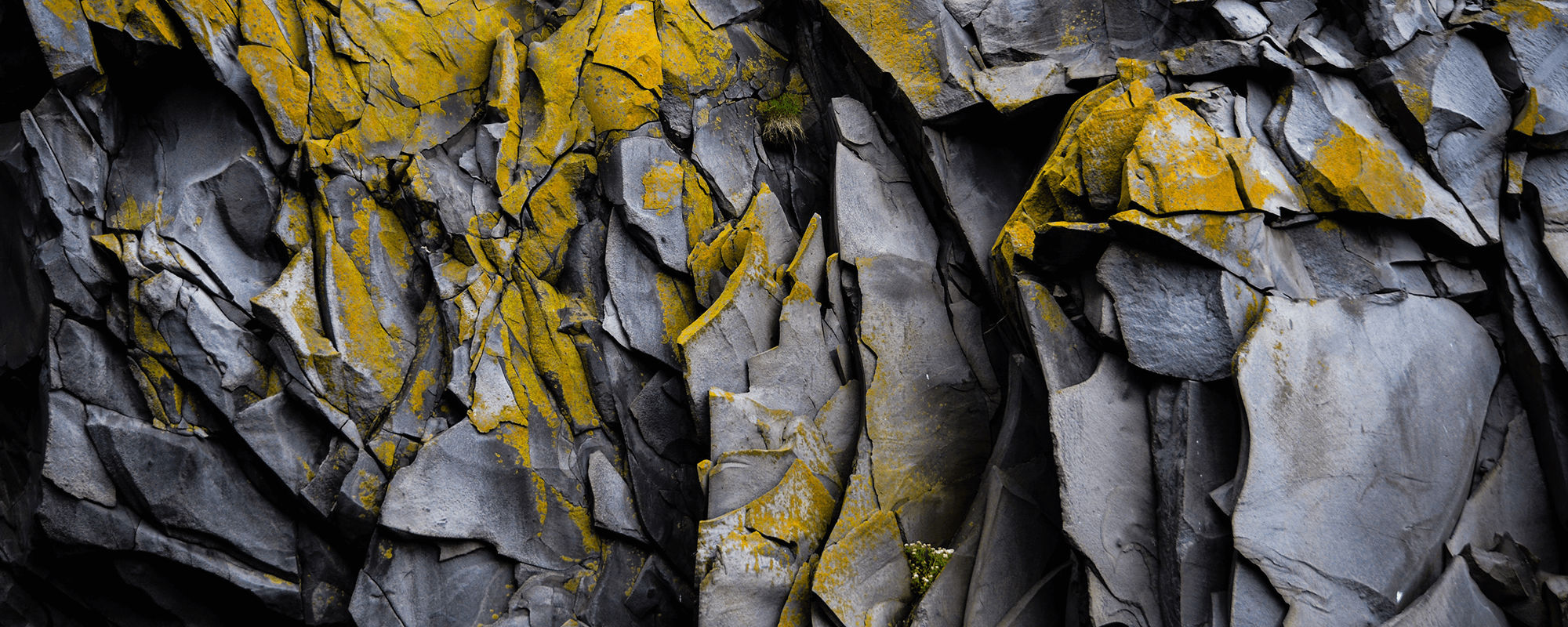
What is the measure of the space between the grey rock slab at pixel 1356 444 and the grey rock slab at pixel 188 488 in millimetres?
11574

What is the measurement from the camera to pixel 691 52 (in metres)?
13.1

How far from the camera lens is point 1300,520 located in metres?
6.75

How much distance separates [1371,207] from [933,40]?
563cm

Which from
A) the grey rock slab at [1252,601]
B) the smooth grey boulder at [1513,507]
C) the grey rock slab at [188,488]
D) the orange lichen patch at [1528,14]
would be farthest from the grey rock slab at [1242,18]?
the grey rock slab at [188,488]

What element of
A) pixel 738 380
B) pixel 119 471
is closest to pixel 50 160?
pixel 119 471

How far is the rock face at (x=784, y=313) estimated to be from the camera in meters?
7.25

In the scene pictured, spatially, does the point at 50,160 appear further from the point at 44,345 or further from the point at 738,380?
the point at 738,380

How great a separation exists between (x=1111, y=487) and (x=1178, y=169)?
315 centimetres

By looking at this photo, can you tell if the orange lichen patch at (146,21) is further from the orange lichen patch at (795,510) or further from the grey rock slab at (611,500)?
the orange lichen patch at (795,510)

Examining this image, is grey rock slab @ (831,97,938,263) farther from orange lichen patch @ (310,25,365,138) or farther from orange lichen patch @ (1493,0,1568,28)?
orange lichen patch @ (310,25,365,138)

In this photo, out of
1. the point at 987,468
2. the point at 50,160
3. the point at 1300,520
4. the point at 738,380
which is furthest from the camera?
the point at 50,160

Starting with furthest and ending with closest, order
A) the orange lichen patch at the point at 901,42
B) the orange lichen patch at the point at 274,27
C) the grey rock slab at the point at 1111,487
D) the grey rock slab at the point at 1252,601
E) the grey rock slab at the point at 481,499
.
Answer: the orange lichen patch at the point at 274,27, the orange lichen patch at the point at 901,42, the grey rock slab at the point at 481,499, the grey rock slab at the point at 1111,487, the grey rock slab at the point at 1252,601

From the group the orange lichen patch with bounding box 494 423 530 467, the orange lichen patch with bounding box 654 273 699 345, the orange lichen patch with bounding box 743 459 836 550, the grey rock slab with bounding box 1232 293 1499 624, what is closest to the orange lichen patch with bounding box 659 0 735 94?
the orange lichen patch with bounding box 654 273 699 345

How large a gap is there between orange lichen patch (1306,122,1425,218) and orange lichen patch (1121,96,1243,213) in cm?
96
